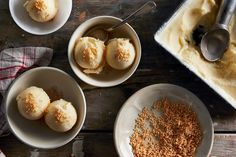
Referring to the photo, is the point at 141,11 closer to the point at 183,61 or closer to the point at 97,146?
the point at 183,61

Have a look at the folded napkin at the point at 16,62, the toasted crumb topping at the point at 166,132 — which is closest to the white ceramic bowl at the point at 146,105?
the toasted crumb topping at the point at 166,132

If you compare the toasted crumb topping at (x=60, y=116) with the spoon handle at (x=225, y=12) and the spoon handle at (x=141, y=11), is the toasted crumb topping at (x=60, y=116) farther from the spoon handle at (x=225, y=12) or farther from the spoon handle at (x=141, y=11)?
the spoon handle at (x=225, y=12)

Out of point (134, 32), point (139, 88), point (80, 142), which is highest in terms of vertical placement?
point (134, 32)

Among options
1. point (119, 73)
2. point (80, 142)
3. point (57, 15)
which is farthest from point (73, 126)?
point (57, 15)

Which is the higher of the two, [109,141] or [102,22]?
[102,22]

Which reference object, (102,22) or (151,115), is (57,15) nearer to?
(102,22)

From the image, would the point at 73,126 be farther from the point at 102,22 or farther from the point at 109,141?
the point at 102,22
